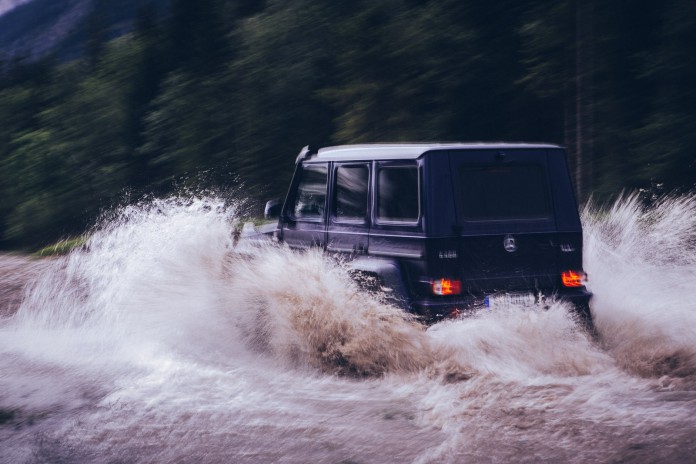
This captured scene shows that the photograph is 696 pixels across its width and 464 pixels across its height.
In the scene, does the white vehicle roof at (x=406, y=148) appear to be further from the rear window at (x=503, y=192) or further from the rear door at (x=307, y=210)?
the rear door at (x=307, y=210)

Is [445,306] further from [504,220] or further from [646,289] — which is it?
[646,289]

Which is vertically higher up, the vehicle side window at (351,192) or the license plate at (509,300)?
the vehicle side window at (351,192)

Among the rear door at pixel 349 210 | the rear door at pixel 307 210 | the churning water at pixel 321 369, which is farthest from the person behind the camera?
the rear door at pixel 307 210

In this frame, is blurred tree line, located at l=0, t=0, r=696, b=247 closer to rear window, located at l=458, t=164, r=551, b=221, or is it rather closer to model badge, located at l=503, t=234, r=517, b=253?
rear window, located at l=458, t=164, r=551, b=221

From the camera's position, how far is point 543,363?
632 centimetres

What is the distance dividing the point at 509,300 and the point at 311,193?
84.4 inches

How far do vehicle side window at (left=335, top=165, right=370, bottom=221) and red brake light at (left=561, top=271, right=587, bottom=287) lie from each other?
5.23ft

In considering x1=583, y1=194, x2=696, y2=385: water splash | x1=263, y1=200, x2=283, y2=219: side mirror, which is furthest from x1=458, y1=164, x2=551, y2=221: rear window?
x1=263, y1=200, x2=283, y2=219: side mirror

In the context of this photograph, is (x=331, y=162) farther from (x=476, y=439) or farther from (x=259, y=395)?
(x=476, y=439)

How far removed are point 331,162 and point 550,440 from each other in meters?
3.38

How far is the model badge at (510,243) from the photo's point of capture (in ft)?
21.2

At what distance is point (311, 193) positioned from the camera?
25.4 feet

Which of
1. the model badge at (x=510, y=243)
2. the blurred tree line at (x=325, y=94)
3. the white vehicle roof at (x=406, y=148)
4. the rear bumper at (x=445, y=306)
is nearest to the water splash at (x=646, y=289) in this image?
the rear bumper at (x=445, y=306)

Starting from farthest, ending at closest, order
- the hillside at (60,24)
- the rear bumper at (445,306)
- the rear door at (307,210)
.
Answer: the hillside at (60,24), the rear door at (307,210), the rear bumper at (445,306)
